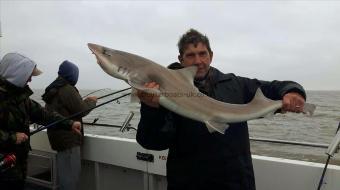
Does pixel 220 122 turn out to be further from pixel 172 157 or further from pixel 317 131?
pixel 317 131

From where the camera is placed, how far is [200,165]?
2895mm

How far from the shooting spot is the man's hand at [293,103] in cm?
285

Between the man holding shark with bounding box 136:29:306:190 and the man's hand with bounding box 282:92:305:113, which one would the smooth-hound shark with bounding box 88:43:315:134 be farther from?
the man holding shark with bounding box 136:29:306:190

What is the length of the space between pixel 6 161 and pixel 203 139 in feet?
6.32

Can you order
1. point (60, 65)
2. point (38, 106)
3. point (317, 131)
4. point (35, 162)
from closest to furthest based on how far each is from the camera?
point (38, 106) → point (60, 65) → point (35, 162) → point (317, 131)

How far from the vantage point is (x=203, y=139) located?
289 centimetres

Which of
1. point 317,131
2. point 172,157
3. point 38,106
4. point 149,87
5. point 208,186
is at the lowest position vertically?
point 317,131

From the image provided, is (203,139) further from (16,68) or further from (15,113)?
(16,68)

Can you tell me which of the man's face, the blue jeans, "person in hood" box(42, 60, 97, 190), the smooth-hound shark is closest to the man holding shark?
the man's face

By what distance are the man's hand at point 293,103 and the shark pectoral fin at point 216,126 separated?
1.71 ft

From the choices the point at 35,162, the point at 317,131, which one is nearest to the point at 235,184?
the point at 35,162

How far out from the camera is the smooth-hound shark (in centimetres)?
257

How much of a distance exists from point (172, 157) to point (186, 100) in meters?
0.60

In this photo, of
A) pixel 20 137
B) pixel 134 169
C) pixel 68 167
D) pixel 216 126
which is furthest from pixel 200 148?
pixel 68 167
